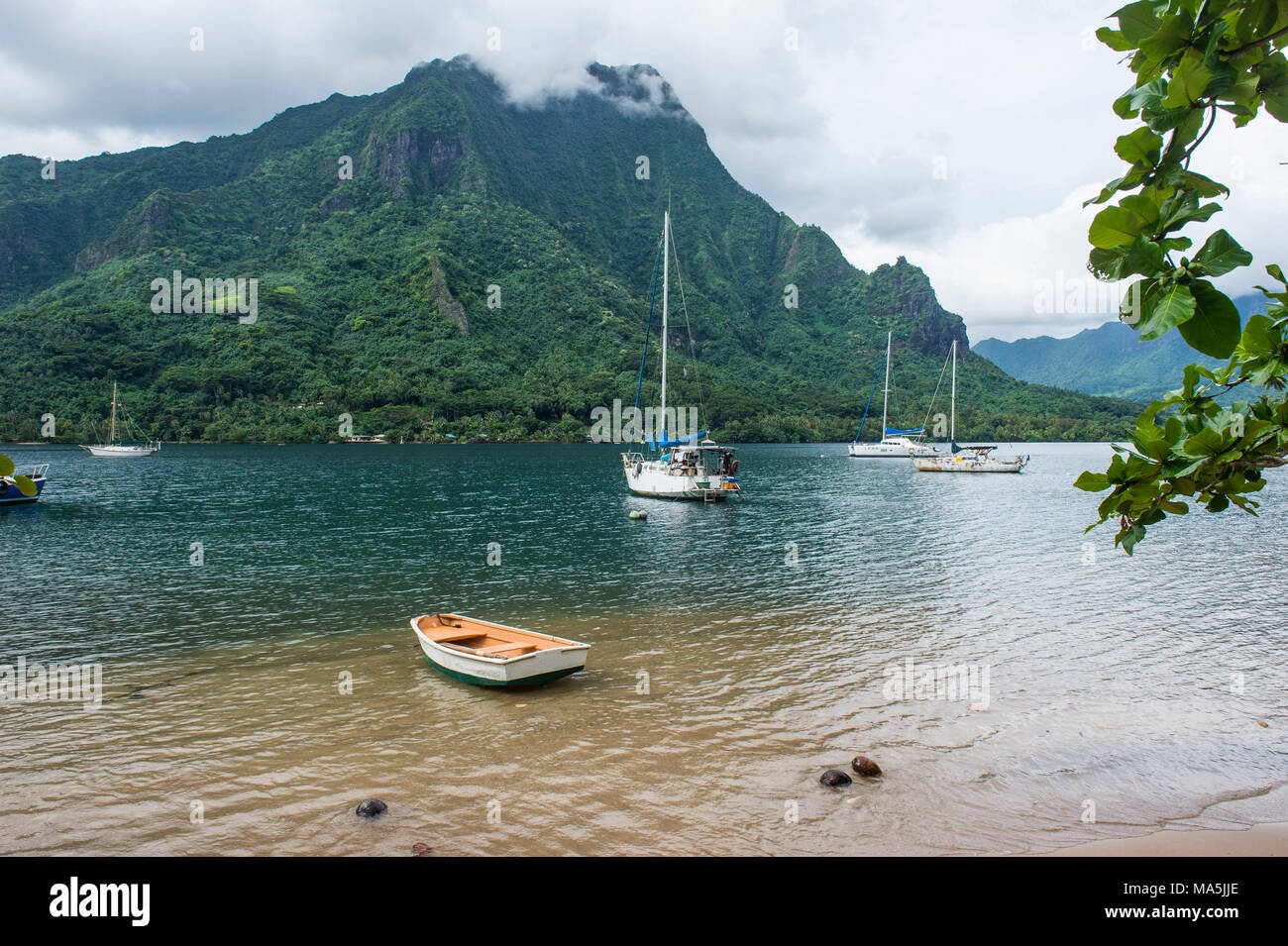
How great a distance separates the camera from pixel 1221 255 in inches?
84.4

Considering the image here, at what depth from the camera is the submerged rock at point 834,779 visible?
30.4 ft

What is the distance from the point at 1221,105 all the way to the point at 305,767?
1157cm

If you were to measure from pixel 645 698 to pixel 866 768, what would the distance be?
439 centimetres

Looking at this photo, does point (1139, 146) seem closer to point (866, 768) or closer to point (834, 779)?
point (834, 779)

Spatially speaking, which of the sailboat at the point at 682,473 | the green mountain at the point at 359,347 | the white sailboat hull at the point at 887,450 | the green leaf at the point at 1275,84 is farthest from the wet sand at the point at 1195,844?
the green mountain at the point at 359,347

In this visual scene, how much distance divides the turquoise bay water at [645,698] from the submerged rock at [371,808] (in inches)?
5.9

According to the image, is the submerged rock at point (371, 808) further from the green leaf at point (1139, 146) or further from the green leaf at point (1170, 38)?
the green leaf at point (1170, 38)

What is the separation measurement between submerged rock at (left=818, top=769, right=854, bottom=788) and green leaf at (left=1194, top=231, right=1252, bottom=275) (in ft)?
28.4

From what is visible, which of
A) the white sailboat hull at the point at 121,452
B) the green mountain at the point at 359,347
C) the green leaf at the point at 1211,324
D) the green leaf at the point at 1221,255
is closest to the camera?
the green leaf at the point at 1211,324

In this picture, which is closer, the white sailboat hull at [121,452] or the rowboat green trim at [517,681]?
the rowboat green trim at [517,681]
